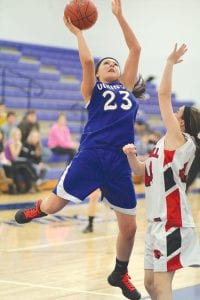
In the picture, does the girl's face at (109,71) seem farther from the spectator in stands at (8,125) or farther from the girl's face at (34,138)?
the spectator in stands at (8,125)

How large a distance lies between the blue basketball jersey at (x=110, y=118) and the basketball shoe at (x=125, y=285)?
96cm

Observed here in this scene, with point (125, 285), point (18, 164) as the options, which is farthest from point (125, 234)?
point (18, 164)

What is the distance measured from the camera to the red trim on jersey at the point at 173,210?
3.82 metres

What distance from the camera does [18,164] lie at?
36.6 ft

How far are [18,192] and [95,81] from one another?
6694 mm

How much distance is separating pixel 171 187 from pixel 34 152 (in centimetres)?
785

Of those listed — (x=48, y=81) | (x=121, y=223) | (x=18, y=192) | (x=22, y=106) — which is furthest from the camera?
(x=48, y=81)

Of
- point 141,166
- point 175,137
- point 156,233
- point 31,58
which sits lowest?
point 31,58

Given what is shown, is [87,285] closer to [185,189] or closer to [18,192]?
[185,189]

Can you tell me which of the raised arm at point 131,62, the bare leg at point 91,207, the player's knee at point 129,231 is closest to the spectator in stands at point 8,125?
the bare leg at point 91,207

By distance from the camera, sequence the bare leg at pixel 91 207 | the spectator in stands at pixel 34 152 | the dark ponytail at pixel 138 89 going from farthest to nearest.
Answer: the spectator in stands at pixel 34 152 → the bare leg at pixel 91 207 → the dark ponytail at pixel 138 89

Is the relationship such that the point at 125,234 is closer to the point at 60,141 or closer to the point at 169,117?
the point at 169,117

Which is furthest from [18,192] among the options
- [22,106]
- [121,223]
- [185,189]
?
[185,189]

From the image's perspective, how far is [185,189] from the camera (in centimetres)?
396
